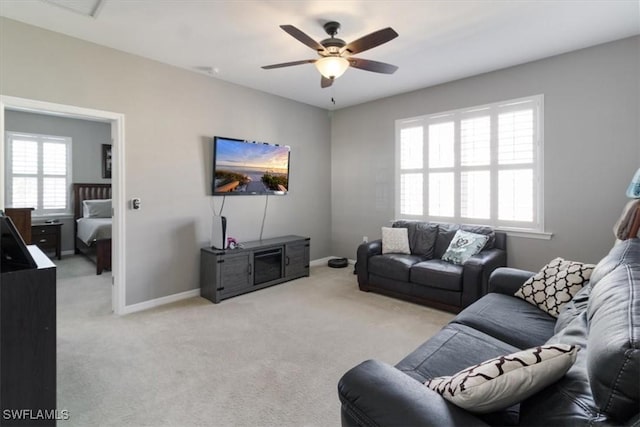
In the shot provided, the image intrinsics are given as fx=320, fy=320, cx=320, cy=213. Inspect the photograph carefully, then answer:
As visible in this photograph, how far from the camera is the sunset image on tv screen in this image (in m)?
4.30

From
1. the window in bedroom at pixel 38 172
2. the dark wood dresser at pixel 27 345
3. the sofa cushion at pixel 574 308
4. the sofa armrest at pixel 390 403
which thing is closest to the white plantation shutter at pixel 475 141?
the sofa cushion at pixel 574 308

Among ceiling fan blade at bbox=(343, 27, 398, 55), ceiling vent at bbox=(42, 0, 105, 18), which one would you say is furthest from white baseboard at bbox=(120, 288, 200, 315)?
ceiling fan blade at bbox=(343, 27, 398, 55)

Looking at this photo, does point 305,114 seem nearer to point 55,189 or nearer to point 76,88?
point 76,88

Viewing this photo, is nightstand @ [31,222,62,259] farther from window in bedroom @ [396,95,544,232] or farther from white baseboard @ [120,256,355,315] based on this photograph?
window in bedroom @ [396,95,544,232]

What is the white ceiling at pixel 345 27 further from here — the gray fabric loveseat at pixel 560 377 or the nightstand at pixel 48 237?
the nightstand at pixel 48 237

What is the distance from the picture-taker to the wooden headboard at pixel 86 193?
21.9 feet

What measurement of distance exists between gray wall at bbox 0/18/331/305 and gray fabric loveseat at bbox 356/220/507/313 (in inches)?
69.5

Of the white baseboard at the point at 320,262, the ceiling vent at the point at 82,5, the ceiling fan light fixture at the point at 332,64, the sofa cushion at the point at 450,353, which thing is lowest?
the white baseboard at the point at 320,262

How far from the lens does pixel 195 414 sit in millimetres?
1942

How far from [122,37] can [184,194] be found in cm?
176

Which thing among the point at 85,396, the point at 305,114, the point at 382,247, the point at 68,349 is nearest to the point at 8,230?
the point at 85,396

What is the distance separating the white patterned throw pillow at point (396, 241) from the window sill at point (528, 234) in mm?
1167

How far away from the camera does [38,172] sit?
6.30 meters

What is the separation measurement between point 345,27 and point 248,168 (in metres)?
2.36
